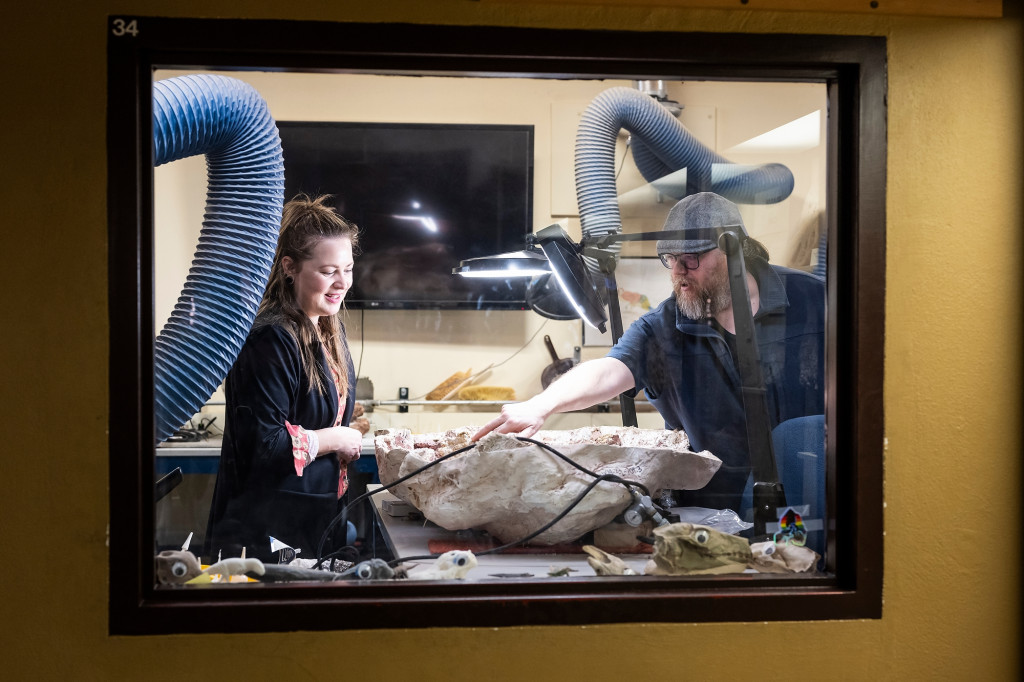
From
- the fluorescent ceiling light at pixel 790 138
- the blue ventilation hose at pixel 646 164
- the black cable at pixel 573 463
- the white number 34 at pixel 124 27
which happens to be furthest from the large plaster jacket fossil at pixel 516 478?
the white number 34 at pixel 124 27

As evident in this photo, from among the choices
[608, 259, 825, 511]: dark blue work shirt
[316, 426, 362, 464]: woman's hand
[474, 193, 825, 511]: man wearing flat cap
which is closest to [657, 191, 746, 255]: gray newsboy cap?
[474, 193, 825, 511]: man wearing flat cap

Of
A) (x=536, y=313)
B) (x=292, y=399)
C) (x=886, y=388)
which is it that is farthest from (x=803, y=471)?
(x=292, y=399)

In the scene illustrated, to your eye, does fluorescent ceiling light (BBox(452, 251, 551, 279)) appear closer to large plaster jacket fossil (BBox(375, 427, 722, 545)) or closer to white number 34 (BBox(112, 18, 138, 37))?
large plaster jacket fossil (BBox(375, 427, 722, 545))

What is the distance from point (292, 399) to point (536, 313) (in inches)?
22.8

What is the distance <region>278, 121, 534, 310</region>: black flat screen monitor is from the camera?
5.38 ft

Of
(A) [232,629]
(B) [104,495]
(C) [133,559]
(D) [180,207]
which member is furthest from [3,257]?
(A) [232,629]

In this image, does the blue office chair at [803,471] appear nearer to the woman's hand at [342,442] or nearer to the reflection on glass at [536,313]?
the reflection on glass at [536,313]

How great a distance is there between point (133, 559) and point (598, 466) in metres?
0.96

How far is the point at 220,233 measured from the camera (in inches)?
63.2

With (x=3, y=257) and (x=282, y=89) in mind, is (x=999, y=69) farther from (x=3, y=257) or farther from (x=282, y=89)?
(x=3, y=257)

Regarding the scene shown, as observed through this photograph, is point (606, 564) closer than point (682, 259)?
Yes

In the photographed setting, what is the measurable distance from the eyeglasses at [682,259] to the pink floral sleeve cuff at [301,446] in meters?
0.92

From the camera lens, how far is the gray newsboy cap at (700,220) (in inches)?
70.7

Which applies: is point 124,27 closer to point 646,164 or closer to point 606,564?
point 646,164
